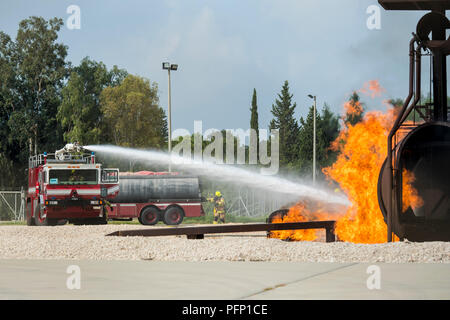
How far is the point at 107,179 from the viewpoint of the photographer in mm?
29141

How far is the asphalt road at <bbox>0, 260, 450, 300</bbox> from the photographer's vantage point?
29.9 ft

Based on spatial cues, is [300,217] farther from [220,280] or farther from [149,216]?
[149,216]

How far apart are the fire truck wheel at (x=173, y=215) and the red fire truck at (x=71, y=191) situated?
6.40 metres

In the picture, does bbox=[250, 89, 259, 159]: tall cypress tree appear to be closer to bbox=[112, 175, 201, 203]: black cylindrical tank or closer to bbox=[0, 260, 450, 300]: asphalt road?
bbox=[112, 175, 201, 203]: black cylindrical tank

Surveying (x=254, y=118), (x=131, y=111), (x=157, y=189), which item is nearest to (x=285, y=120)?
(x=254, y=118)

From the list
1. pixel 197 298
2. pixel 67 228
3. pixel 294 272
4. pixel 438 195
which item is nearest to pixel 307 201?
pixel 438 195

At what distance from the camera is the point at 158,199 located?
1393 inches

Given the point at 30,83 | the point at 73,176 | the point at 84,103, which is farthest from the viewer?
the point at 84,103

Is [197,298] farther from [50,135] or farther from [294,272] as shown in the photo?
[50,135]

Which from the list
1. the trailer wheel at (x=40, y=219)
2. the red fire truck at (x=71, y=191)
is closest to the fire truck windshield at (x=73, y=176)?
the red fire truck at (x=71, y=191)

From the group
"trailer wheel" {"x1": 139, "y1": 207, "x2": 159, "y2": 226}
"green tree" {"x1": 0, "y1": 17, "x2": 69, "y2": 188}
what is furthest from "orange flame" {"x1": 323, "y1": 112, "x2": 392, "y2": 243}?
"green tree" {"x1": 0, "y1": 17, "x2": 69, "y2": 188}

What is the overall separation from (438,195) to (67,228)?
13.9 metres

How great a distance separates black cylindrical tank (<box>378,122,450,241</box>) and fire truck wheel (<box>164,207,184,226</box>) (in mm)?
19768

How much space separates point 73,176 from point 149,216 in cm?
799
